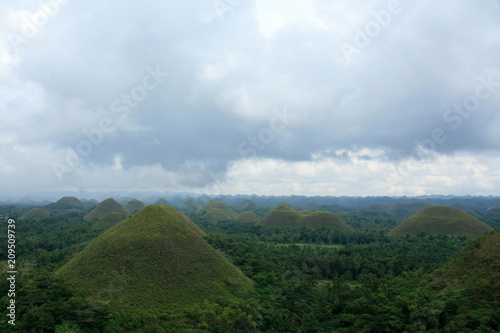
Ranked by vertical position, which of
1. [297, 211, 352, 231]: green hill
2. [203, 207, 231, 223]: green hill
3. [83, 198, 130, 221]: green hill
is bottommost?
[203, 207, 231, 223]: green hill

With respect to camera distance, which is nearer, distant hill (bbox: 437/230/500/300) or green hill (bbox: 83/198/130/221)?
distant hill (bbox: 437/230/500/300)

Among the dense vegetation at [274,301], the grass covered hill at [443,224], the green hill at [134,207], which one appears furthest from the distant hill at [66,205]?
the grass covered hill at [443,224]

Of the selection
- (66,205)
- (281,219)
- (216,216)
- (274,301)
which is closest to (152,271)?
(274,301)

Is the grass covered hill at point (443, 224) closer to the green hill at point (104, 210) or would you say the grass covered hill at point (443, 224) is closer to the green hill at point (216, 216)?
the green hill at point (216, 216)

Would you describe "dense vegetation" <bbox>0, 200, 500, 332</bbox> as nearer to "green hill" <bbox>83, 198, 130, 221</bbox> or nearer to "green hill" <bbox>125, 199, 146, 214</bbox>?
"green hill" <bbox>83, 198, 130, 221</bbox>

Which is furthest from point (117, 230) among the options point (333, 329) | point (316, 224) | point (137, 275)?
point (316, 224)

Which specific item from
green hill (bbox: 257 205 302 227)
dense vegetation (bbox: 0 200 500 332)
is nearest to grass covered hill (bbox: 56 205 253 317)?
dense vegetation (bbox: 0 200 500 332)
